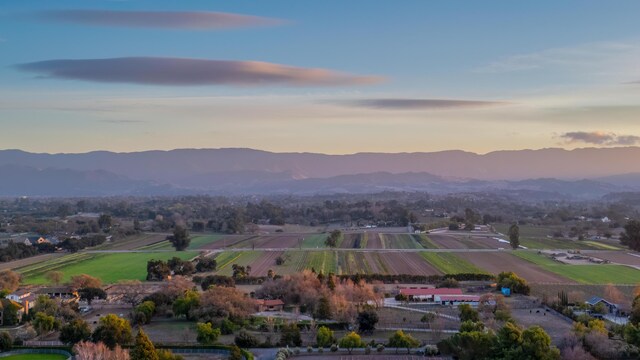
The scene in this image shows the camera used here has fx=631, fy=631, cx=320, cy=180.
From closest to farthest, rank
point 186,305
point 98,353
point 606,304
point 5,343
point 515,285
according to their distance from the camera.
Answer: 1. point 98,353
2. point 5,343
3. point 186,305
4. point 606,304
5. point 515,285

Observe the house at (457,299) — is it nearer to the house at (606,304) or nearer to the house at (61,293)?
the house at (606,304)

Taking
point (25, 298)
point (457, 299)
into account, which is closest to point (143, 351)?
point (25, 298)

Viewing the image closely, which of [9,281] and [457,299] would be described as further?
[9,281]

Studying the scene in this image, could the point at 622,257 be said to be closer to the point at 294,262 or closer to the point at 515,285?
the point at 515,285

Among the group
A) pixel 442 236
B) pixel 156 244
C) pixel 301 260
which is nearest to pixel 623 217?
pixel 442 236

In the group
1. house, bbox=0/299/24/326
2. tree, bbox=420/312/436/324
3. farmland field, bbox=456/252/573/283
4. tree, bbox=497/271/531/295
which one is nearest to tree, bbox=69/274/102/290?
house, bbox=0/299/24/326

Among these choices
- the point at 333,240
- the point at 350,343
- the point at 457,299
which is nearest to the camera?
the point at 350,343

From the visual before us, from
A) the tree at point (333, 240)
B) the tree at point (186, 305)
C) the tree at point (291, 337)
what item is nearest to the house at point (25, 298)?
the tree at point (186, 305)
